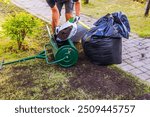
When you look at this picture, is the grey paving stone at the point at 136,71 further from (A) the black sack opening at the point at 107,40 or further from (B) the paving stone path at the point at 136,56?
(A) the black sack opening at the point at 107,40

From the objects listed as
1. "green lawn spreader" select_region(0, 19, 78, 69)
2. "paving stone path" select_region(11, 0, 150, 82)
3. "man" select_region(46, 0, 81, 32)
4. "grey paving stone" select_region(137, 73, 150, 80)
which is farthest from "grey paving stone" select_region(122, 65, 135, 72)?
"man" select_region(46, 0, 81, 32)

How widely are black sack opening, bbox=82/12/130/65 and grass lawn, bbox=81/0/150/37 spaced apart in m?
1.81

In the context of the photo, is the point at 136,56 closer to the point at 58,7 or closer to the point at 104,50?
the point at 104,50

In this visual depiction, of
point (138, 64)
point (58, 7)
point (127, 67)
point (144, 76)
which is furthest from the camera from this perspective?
point (58, 7)

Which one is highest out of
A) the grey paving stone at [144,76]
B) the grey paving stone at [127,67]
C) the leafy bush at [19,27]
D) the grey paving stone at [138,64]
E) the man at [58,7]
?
the man at [58,7]

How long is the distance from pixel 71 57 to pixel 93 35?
0.57 metres

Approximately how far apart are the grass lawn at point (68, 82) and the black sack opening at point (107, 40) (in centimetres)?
19

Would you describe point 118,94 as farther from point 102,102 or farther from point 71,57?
point 71,57

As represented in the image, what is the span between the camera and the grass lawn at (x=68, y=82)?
206 inches

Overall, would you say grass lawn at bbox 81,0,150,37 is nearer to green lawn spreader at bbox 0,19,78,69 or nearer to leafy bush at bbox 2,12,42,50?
green lawn spreader at bbox 0,19,78,69

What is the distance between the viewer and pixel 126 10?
990 centimetres

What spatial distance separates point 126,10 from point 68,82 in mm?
5023

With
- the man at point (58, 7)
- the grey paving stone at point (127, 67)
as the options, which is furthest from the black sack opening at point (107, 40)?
the man at point (58, 7)

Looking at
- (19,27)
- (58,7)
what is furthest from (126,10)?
(19,27)
